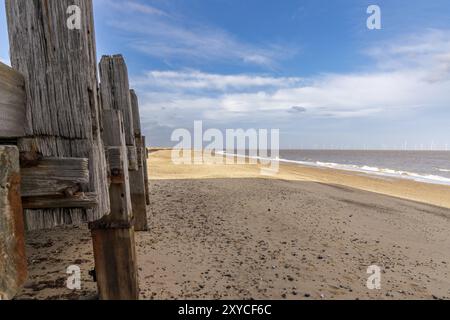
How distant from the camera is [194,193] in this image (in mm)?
9117

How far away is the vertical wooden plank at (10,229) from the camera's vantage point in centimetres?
118

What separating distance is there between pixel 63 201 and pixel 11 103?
0.56 metres

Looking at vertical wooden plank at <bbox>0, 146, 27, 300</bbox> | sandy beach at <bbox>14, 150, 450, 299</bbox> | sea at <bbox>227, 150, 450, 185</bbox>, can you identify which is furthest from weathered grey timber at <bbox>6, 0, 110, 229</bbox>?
sea at <bbox>227, 150, 450, 185</bbox>

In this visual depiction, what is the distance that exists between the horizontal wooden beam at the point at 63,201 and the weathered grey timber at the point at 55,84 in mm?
32

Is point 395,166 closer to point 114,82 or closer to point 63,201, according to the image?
point 114,82

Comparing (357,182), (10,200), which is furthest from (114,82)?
(357,182)

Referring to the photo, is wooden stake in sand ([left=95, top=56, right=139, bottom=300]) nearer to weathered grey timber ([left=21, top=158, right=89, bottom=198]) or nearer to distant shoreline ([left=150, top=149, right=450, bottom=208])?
weathered grey timber ([left=21, top=158, right=89, bottom=198])

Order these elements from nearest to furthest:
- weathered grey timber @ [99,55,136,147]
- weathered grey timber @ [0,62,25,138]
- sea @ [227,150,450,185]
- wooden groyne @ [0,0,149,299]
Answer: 1. weathered grey timber @ [0,62,25,138]
2. wooden groyne @ [0,0,149,299]
3. weathered grey timber @ [99,55,136,147]
4. sea @ [227,150,450,185]

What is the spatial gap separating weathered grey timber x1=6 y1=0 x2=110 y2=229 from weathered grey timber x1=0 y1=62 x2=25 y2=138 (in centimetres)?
4

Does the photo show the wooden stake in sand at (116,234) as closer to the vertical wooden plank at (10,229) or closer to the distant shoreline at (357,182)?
the vertical wooden plank at (10,229)

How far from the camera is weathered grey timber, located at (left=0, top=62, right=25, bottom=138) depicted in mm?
1355

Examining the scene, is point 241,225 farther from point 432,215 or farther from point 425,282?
point 432,215

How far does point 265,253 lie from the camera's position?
4.54m
